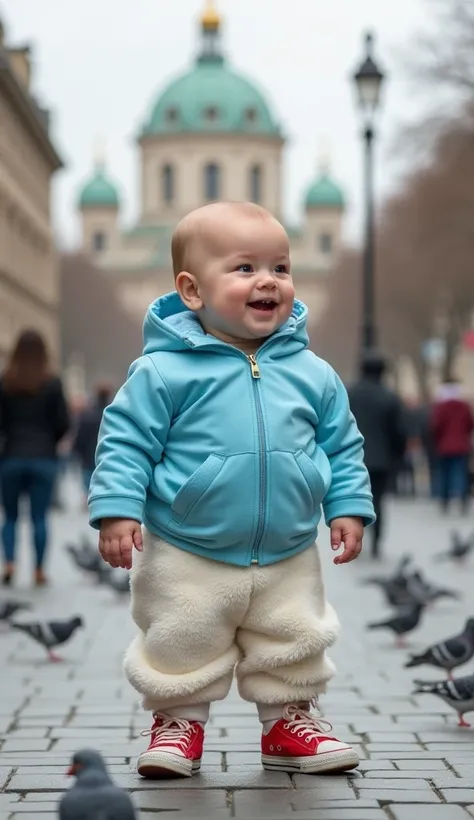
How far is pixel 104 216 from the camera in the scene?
15112cm

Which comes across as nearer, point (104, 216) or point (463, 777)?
point (463, 777)

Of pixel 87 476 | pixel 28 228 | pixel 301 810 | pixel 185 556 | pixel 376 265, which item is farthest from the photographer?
pixel 28 228

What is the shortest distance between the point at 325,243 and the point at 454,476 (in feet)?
423

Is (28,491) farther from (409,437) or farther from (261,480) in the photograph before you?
(409,437)

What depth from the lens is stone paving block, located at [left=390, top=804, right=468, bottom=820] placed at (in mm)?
4864

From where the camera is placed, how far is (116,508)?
5188 mm

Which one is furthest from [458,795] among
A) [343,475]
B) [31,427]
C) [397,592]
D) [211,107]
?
[211,107]

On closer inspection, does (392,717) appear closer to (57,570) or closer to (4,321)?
(57,570)

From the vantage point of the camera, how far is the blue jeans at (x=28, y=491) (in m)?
12.9

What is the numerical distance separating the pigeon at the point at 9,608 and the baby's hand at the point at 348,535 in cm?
471

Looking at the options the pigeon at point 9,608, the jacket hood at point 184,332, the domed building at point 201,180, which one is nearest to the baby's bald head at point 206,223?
the jacket hood at point 184,332

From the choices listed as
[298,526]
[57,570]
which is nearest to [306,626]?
[298,526]

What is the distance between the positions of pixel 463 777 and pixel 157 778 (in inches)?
33.4

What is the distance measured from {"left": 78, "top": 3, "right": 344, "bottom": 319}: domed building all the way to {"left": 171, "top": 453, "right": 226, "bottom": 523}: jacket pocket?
13146 centimetres
